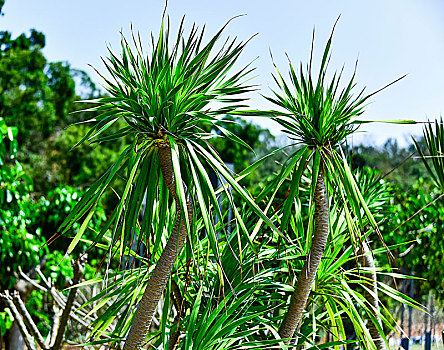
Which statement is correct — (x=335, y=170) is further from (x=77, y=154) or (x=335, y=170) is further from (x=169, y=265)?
(x=77, y=154)

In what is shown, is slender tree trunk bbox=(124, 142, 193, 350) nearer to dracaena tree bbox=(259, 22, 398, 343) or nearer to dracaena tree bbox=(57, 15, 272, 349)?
dracaena tree bbox=(57, 15, 272, 349)

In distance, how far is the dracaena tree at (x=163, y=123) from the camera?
Result: 1423mm

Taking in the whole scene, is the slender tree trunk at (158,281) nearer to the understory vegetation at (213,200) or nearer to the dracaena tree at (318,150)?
the understory vegetation at (213,200)

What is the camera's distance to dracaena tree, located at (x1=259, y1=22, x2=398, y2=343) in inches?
68.9

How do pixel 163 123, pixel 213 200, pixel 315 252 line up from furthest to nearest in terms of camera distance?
1. pixel 315 252
2. pixel 163 123
3. pixel 213 200

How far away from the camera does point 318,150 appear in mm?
1787

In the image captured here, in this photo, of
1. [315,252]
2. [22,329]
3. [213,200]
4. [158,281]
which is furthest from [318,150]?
[22,329]

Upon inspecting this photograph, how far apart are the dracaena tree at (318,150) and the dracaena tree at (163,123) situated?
0.32 m

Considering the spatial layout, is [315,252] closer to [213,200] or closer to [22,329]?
[213,200]

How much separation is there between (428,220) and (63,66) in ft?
50.6

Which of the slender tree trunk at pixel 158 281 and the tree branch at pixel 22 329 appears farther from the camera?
the tree branch at pixel 22 329

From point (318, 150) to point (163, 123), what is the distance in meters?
0.61

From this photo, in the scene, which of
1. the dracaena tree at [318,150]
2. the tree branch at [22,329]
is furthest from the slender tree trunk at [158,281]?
the tree branch at [22,329]

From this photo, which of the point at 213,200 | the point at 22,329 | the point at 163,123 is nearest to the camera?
the point at 213,200
